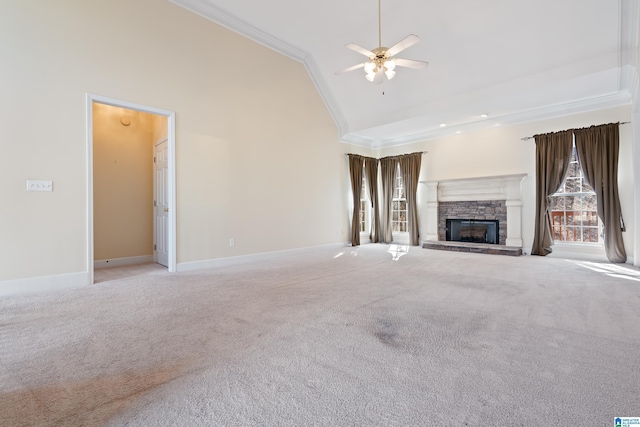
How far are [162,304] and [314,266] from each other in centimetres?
251

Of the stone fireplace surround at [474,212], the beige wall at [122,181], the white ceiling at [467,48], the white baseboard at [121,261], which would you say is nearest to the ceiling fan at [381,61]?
the white ceiling at [467,48]

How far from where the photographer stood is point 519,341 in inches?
84.8

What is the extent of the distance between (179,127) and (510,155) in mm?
6470

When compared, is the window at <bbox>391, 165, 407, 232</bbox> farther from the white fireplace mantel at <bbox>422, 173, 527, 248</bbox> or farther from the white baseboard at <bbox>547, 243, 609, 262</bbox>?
the white baseboard at <bbox>547, 243, 609, 262</bbox>

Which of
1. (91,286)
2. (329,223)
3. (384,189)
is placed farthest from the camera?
(384,189)

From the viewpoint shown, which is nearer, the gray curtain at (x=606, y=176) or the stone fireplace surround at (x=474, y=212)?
the gray curtain at (x=606, y=176)

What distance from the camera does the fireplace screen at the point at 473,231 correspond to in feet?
22.1

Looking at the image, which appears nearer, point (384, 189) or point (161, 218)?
point (161, 218)

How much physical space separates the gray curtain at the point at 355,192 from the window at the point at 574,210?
403cm

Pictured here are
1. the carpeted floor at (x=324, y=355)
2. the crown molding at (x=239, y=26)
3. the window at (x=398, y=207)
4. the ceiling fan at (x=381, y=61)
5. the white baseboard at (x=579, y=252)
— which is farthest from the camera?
the window at (x=398, y=207)

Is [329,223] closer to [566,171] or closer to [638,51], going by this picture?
[566,171]

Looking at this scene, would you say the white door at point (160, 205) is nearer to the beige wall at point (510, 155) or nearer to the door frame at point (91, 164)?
the door frame at point (91, 164)

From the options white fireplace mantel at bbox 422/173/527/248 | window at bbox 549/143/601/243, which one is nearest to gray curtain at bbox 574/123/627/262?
window at bbox 549/143/601/243

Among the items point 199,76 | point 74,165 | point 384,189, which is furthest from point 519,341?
point 384,189
